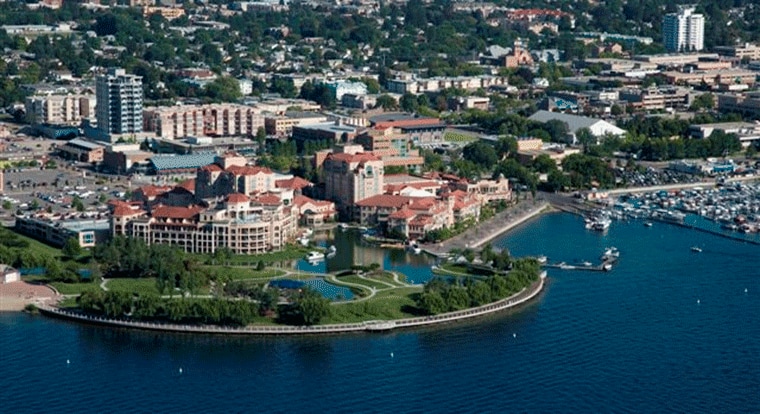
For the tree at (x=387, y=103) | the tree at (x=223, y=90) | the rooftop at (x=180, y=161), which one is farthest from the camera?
the tree at (x=223, y=90)

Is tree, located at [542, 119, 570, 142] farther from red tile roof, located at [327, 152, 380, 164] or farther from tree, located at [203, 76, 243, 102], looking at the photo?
tree, located at [203, 76, 243, 102]

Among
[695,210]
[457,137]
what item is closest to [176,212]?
[695,210]

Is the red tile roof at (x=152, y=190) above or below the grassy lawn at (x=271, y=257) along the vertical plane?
above

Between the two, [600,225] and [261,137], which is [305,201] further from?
[261,137]

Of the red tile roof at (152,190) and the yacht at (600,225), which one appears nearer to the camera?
the yacht at (600,225)

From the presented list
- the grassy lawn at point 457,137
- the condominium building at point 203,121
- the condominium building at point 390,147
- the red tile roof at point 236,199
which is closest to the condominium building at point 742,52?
the grassy lawn at point 457,137

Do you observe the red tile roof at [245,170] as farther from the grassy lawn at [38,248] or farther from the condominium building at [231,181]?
the grassy lawn at [38,248]
